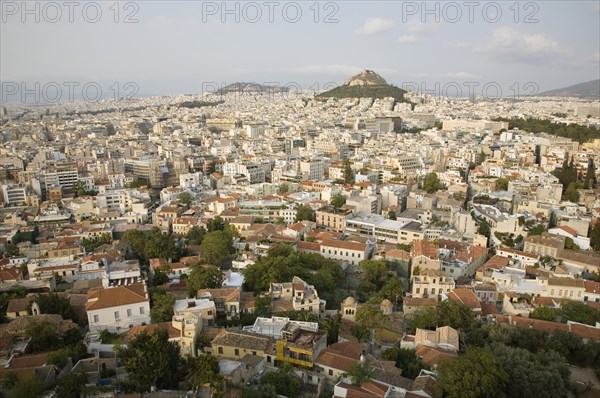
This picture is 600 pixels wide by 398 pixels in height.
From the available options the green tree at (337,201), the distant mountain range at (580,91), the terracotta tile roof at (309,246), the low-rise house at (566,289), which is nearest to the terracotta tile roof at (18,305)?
the terracotta tile roof at (309,246)

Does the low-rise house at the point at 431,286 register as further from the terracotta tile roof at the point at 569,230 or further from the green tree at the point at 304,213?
the green tree at the point at 304,213

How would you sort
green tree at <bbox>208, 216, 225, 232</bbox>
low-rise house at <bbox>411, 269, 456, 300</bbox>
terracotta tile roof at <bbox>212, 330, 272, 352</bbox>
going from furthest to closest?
green tree at <bbox>208, 216, 225, 232</bbox>
low-rise house at <bbox>411, 269, 456, 300</bbox>
terracotta tile roof at <bbox>212, 330, 272, 352</bbox>

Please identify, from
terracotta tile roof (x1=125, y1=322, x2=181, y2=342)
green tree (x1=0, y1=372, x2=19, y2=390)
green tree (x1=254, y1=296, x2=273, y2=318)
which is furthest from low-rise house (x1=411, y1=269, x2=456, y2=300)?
green tree (x1=0, y1=372, x2=19, y2=390)

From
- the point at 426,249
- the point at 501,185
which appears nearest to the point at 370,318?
the point at 426,249

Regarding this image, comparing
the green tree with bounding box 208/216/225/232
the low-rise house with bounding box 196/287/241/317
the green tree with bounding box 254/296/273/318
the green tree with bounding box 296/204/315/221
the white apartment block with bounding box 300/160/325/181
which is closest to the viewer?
the green tree with bounding box 254/296/273/318

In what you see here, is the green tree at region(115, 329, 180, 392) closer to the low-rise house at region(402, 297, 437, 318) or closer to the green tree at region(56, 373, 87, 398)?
the green tree at region(56, 373, 87, 398)

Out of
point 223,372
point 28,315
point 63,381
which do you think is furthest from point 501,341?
point 28,315

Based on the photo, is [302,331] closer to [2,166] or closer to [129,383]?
[129,383]
